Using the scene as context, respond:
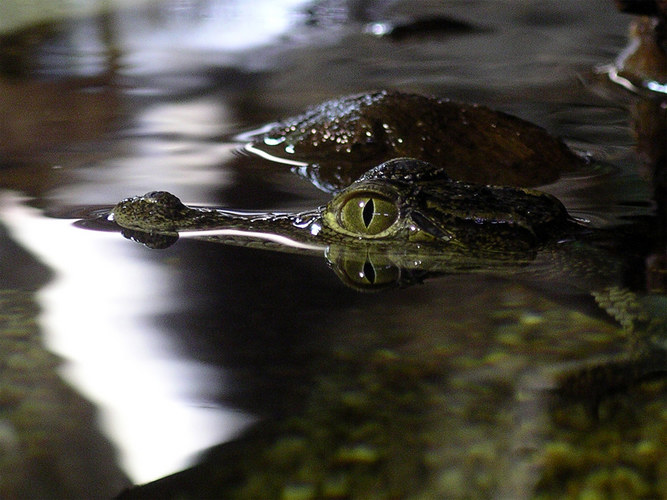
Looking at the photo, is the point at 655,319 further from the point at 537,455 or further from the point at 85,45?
the point at 85,45

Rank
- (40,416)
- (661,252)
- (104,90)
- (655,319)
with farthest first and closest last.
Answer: (104,90), (661,252), (655,319), (40,416)

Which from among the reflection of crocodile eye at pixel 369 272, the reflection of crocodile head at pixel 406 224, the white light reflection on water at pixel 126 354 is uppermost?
the reflection of crocodile head at pixel 406 224

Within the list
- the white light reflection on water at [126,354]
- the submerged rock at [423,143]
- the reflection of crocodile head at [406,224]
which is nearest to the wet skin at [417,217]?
the reflection of crocodile head at [406,224]

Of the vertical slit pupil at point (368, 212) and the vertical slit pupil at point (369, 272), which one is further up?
the vertical slit pupil at point (368, 212)

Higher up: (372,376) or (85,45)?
(85,45)

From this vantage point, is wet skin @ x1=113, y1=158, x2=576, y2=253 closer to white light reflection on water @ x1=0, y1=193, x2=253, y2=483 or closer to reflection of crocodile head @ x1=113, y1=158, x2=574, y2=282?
reflection of crocodile head @ x1=113, y1=158, x2=574, y2=282

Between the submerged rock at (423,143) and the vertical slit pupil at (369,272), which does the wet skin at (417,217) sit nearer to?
the vertical slit pupil at (369,272)

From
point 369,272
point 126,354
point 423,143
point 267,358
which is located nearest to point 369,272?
point 369,272

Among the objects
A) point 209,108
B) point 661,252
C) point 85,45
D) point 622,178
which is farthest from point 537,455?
point 85,45
